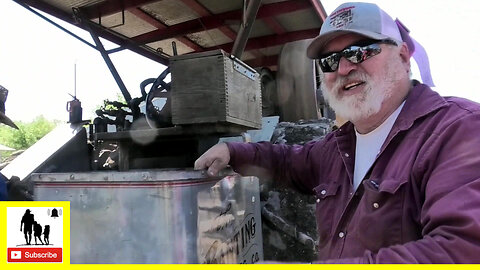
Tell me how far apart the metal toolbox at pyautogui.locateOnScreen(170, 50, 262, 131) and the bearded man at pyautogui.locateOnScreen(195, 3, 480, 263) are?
164 millimetres

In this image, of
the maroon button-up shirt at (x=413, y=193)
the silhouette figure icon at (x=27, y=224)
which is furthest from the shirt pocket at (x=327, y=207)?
the silhouette figure icon at (x=27, y=224)

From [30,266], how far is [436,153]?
4.51ft

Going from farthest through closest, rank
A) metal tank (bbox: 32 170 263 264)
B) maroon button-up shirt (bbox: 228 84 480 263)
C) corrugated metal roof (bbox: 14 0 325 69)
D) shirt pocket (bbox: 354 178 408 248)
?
corrugated metal roof (bbox: 14 0 325 69) → metal tank (bbox: 32 170 263 264) → shirt pocket (bbox: 354 178 408 248) → maroon button-up shirt (bbox: 228 84 480 263)

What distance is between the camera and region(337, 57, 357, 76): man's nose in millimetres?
1554

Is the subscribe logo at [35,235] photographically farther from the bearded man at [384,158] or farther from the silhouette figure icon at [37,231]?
the bearded man at [384,158]

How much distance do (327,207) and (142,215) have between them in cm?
68

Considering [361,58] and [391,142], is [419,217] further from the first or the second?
[361,58]

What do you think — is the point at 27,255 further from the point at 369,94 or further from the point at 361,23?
the point at 361,23

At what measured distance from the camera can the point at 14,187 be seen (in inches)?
85.2

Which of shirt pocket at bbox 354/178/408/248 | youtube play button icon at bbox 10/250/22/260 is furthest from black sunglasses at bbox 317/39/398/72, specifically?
youtube play button icon at bbox 10/250/22/260

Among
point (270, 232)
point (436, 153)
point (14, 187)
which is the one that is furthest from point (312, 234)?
point (14, 187)

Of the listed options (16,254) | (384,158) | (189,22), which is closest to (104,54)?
(189,22)

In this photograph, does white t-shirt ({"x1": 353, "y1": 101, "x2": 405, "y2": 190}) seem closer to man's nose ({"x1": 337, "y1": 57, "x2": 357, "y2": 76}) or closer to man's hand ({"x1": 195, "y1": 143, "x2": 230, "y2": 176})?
man's nose ({"x1": 337, "y1": 57, "x2": 357, "y2": 76})

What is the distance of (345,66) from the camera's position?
157 centimetres
